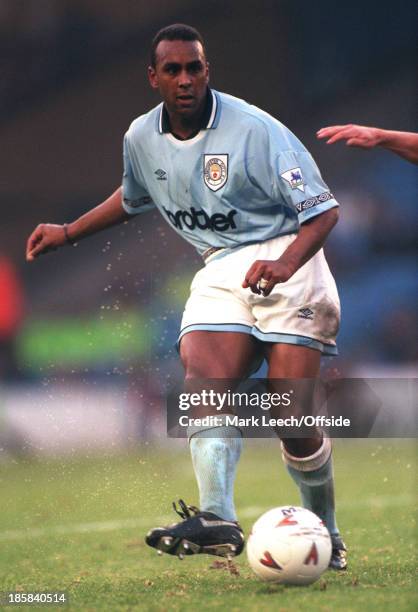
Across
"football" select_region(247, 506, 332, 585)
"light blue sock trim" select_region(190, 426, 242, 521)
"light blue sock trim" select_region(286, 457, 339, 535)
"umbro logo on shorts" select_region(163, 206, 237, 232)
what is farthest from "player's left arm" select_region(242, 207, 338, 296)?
"light blue sock trim" select_region(286, 457, 339, 535)

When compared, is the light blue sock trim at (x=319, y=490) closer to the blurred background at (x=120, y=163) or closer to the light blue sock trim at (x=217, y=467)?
the light blue sock trim at (x=217, y=467)

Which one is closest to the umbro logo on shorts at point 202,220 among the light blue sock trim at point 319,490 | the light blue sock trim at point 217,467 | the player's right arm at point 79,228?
the player's right arm at point 79,228

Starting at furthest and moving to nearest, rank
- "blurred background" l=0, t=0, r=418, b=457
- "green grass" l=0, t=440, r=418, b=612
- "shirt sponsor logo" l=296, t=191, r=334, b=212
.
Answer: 1. "blurred background" l=0, t=0, r=418, b=457
2. "shirt sponsor logo" l=296, t=191, r=334, b=212
3. "green grass" l=0, t=440, r=418, b=612

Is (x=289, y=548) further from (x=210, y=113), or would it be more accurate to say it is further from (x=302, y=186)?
(x=210, y=113)

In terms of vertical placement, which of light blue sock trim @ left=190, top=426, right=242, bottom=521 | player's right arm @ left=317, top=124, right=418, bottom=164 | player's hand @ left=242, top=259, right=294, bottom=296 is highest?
player's right arm @ left=317, top=124, right=418, bottom=164

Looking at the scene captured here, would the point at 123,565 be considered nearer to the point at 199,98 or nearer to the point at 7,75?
the point at 199,98

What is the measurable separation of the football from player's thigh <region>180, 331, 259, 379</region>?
0.64 meters

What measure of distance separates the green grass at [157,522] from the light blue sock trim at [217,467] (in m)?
0.29

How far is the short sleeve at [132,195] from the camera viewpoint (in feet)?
17.7

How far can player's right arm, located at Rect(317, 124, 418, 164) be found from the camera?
460cm

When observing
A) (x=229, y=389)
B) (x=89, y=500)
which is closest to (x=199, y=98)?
(x=229, y=389)

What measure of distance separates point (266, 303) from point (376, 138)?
79 centimetres

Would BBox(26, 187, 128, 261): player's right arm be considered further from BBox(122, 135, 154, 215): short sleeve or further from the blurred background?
the blurred background

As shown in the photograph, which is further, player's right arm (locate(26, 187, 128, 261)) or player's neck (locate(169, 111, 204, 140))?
player's right arm (locate(26, 187, 128, 261))
